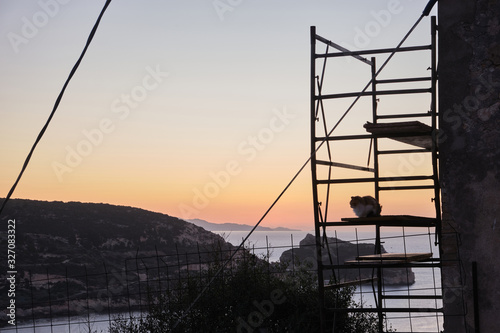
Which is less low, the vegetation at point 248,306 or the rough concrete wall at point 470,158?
the rough concrete wall at point 470,158

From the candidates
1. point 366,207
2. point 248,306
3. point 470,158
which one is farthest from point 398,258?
point 248,306

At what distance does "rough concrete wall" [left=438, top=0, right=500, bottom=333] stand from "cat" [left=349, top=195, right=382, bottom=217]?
69 cm

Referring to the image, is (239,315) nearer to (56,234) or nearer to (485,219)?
(485,219)

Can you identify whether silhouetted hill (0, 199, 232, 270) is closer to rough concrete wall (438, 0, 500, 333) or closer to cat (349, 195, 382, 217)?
cat (349, 195, 382, 217)

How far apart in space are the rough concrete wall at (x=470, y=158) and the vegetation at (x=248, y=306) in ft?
11.7

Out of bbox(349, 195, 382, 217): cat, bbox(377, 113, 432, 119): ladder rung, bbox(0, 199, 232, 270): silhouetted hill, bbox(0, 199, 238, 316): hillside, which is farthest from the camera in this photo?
bbox(0, 199, 232, 270): silhouetted hill

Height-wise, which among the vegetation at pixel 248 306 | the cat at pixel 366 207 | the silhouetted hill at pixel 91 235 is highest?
the cat at pixel 366 207

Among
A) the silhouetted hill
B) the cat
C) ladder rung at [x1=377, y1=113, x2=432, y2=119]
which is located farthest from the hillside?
the cat

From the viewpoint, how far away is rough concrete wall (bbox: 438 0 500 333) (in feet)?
20.6

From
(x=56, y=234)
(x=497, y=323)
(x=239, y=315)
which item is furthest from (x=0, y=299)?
(x=497, y=323)

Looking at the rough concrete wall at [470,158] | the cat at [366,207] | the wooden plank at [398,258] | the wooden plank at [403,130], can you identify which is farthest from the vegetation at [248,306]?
the wooden plank at [403,130]

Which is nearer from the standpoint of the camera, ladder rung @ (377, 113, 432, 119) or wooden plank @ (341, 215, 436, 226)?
wooden plank @ (341, 215, 436, 226)

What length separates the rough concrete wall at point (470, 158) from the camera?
20.6 feet

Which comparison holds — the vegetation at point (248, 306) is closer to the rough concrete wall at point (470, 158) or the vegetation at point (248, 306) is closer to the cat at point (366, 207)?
the cat at point (366, 207)
